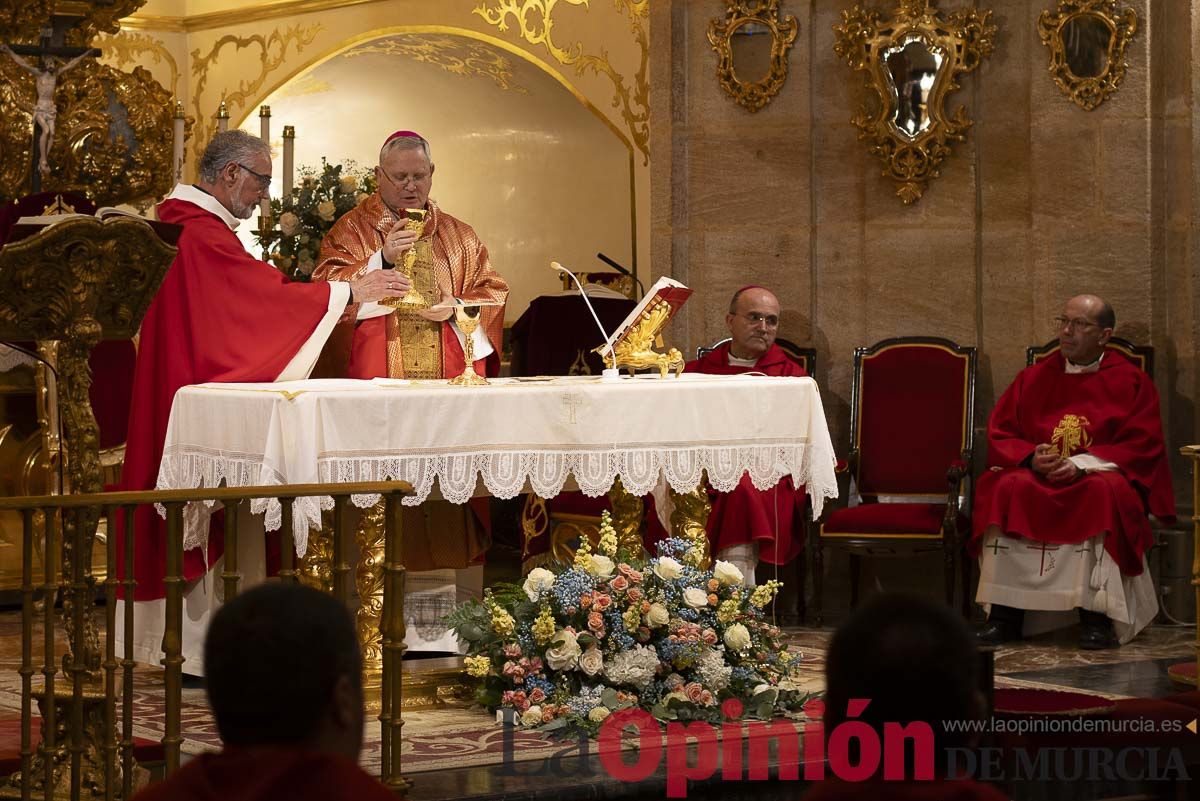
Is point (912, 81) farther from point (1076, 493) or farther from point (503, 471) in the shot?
point (503, 471)

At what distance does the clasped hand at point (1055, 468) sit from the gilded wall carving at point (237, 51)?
20.5 feet

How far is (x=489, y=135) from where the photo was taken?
13000 mm

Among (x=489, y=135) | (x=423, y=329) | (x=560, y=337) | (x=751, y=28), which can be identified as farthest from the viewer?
(x=489, y=135)

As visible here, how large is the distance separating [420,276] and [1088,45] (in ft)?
12.8

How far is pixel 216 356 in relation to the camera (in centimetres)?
682

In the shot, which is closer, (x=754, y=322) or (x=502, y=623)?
(x=502, y=623)

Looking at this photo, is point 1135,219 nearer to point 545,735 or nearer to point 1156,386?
point 1156,386

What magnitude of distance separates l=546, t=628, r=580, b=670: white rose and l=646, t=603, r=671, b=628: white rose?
0.25m

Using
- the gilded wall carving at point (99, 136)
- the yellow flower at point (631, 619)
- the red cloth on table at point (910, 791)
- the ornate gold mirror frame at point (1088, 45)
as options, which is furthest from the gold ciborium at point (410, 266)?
the gilded wall carving at point (99, 136)

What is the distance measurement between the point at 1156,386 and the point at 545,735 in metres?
4.22

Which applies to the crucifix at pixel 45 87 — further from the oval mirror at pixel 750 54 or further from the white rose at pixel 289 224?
the oval mirror at pixel 750 54

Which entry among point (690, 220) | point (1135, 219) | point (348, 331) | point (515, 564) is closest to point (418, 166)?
point (348, 331)

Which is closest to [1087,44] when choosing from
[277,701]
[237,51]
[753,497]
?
[753,497]

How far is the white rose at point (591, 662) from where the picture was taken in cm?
607
